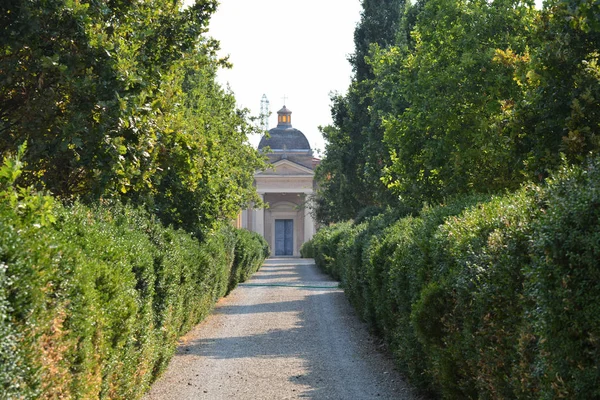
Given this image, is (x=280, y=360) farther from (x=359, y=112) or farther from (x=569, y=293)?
(x=359, y=112)

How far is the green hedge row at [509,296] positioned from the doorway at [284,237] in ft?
226

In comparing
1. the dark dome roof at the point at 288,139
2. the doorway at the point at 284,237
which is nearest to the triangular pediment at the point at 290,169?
the doorway at the point at 284,237

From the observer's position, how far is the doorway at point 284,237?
8006cm

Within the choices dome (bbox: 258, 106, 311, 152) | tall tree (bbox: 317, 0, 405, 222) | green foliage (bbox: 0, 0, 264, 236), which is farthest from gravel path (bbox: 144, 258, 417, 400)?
dome (bbox: 258, 106, 311, 152)

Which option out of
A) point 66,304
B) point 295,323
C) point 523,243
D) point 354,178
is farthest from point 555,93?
point 354,178

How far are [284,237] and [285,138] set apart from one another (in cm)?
1744

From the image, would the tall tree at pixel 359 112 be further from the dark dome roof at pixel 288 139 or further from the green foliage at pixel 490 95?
the dark dome roof at pixel 288 139

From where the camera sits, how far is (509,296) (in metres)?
Result: 6.03

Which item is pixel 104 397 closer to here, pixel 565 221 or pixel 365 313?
pixel 565 221

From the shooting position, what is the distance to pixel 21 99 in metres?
10.9

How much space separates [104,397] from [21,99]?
5.02 m

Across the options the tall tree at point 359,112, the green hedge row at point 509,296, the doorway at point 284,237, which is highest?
the tall tree at point 359,112

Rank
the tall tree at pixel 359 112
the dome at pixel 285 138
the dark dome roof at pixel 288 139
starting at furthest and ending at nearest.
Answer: the dark dome roof at pixel 288 139
the dome at pixel 285 138
the tall tree at pixel 359 112

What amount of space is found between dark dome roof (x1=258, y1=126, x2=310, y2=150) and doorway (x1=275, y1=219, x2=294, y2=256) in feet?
48.4
